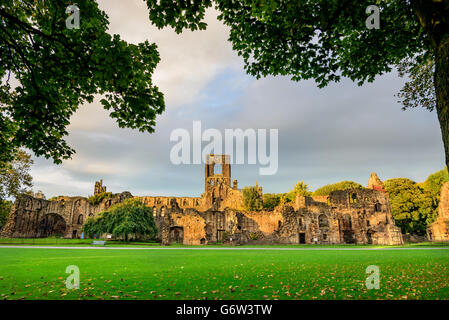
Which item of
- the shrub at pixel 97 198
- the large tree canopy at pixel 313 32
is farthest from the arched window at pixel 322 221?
the shrub at pixel 97 198

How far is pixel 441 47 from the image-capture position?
409cm

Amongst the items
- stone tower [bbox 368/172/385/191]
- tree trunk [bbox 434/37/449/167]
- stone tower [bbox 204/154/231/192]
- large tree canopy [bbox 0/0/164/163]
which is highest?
stone tower [bbox 204/154/231/192]

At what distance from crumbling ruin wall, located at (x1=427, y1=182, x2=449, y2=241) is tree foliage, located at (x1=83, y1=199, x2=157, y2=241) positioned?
40.9m

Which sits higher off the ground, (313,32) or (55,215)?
(313,32)

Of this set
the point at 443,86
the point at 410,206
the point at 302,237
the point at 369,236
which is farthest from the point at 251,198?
the point at 443,86

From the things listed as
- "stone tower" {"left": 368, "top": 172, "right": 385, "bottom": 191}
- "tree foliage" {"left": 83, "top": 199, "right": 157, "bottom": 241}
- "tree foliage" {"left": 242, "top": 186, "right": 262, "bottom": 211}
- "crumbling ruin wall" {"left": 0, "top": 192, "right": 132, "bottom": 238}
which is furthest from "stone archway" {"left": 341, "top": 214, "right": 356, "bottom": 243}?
"crumbling ruin wall" {"left": 0, "top": 192, "right": 132, "bottom": 238}

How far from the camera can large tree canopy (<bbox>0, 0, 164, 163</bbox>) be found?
19.1 feet

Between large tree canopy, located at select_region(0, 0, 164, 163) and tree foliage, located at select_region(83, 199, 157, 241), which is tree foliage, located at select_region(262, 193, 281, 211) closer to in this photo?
tree foliage, located at select_region(83, 199, 157, 241)

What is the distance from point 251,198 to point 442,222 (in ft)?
104

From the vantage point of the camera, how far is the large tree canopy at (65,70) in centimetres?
582

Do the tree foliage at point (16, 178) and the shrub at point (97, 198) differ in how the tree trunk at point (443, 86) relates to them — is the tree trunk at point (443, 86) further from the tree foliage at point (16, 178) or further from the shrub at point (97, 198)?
the shrub at point (97, 198)

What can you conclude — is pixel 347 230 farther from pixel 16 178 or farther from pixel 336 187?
pixel 16 178
